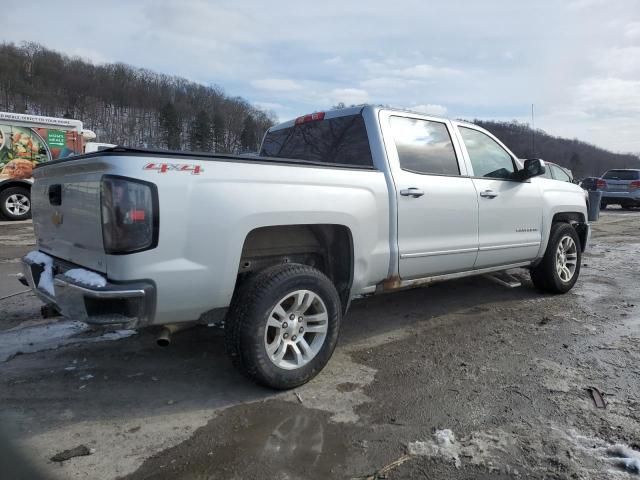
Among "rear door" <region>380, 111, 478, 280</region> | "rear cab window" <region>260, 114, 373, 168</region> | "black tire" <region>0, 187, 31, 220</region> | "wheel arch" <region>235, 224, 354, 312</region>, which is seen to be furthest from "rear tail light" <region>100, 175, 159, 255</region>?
"black tire" <region>0, 187, 31, 220</region>

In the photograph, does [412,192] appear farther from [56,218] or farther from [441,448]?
[56,218]

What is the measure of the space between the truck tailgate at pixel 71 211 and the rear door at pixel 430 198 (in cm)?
214

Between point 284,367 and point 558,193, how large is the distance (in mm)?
4093

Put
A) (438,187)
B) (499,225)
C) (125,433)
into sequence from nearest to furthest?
(125,433), (438,187), (499,225)

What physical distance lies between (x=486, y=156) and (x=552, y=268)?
1650 millimetres

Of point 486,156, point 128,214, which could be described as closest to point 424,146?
point 486,156

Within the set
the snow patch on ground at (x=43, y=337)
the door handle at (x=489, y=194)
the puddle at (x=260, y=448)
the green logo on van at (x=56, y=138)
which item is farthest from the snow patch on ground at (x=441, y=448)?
the green logo on van at (x=56, y=138)

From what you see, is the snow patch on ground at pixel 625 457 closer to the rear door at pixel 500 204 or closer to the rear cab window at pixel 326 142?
the rear door at pixel 500 204

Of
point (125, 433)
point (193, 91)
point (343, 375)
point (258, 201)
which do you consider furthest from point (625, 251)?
point (193, 91)

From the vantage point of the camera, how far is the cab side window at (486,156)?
4.66 m

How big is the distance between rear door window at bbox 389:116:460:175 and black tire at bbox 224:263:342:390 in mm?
1400

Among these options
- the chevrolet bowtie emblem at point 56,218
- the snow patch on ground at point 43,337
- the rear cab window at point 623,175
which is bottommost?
the snow patch on ground at point 43,337

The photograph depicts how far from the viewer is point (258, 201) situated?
2906 millimetres

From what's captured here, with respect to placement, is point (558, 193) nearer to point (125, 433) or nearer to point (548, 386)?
point (548, 386)
